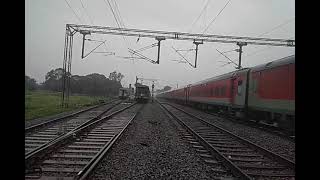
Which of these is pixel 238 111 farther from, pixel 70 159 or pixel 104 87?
pixel 104 87

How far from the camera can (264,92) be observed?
46.0 feet

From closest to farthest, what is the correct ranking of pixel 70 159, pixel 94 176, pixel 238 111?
pixel 94 176
pixel 70 159
pixel 238 111

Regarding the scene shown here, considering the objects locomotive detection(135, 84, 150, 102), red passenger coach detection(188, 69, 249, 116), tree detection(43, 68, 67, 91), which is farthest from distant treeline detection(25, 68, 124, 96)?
red passenger coach detection(188, 69, 249, 116)

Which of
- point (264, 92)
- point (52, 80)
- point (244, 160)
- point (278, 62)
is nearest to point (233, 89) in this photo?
point (264, 92)

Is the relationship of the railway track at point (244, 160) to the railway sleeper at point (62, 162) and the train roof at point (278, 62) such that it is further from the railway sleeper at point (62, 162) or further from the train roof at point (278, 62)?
the train roof at point (278, 62)

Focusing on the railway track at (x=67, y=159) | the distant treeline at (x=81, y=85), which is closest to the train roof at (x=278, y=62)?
the railway track at (x=67, y=159)

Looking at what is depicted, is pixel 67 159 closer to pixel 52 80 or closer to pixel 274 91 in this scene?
pixel 274 91

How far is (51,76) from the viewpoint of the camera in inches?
3479

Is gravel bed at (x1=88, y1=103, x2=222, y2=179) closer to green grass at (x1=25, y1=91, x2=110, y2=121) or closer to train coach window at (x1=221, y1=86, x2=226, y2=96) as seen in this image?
green grass at (x1=25, y1=91, x2=110, y2=121)

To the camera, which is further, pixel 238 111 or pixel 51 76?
pixel 51 76

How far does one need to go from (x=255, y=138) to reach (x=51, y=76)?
83.5 m

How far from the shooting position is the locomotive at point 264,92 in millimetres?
11477
